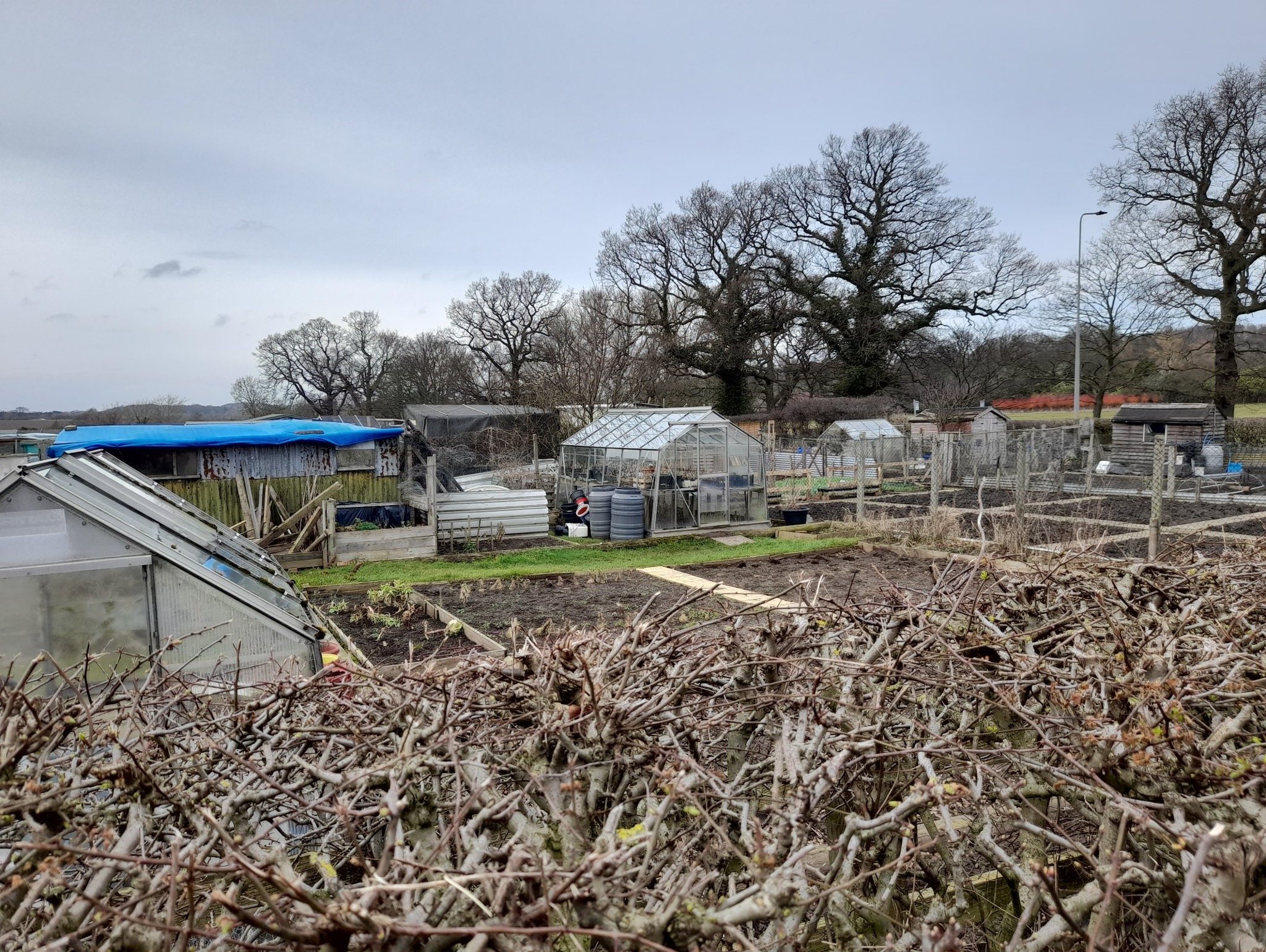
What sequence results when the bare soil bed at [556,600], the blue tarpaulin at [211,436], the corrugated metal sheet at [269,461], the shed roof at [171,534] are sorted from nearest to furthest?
1. the shed roof at [171,534]
2. the bare soil bed at [556,600]
3. the blue tarpaulin at [211,436]
4. the corrugated metal sheet at [269,461]

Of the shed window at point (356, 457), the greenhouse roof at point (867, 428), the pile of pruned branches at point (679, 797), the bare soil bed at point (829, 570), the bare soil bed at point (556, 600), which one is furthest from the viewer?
the greenhouse roof at point (867, 428)

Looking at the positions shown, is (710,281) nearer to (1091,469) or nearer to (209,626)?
(1091,469)

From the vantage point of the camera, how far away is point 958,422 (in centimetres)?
3825

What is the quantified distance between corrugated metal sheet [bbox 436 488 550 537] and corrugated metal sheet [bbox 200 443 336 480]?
2643 mm

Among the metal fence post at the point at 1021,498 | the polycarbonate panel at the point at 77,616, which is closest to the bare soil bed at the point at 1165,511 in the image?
the metal fence post at the point at 1021,498

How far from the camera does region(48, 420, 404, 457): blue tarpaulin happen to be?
1641cm

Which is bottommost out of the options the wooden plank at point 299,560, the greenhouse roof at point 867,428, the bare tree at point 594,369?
the wooden plank at point 299,560

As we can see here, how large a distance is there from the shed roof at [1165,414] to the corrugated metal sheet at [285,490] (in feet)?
88.5

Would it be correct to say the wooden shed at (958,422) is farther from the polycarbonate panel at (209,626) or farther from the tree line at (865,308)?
the polycarbonate panel at (209,626)

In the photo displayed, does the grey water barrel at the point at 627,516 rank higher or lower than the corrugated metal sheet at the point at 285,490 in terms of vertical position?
lower

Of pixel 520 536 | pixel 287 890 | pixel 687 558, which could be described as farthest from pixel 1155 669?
pixel 520 536

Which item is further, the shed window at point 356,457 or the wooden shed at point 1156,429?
the wooden shed at point 1156,429

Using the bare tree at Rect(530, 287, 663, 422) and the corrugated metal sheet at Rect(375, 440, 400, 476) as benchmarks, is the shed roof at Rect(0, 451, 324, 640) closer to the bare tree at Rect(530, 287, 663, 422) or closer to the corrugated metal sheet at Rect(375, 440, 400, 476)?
the corrugated metal sheet at Rect(375, 440, 400, 476)

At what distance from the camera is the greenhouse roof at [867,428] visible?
3422 cm
